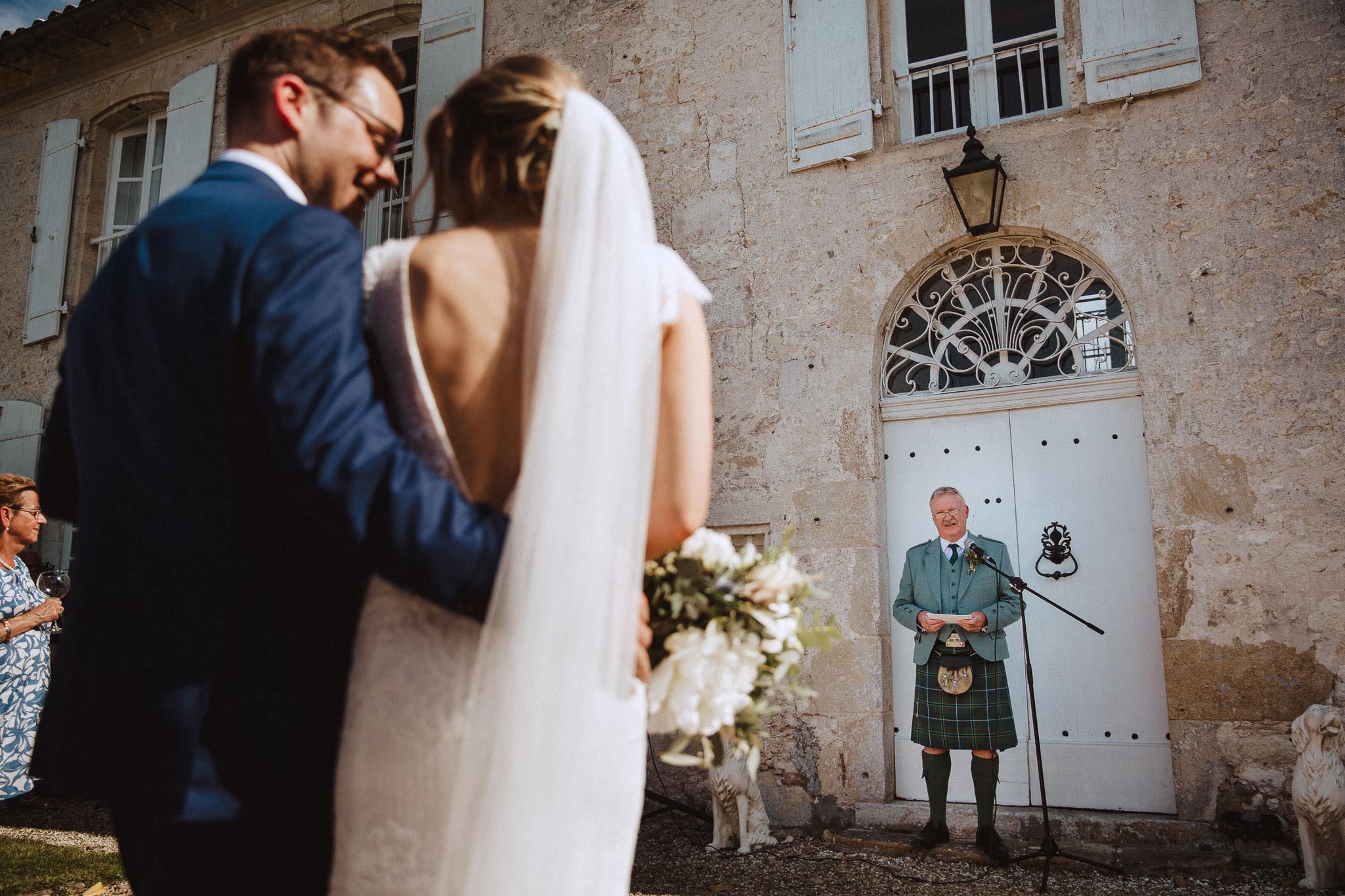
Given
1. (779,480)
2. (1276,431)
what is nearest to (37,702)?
(779,480)

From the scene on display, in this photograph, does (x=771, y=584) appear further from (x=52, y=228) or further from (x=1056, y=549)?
(x=52, y=228)

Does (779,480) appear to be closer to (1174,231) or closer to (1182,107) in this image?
(1174,231)

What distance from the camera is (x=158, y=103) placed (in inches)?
424

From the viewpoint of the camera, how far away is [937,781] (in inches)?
225

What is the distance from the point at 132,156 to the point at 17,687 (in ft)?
27.2

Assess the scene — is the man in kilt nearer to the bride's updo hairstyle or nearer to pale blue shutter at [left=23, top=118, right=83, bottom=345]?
the bride's updo hairstyle

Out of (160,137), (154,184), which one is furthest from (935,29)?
(160,137)

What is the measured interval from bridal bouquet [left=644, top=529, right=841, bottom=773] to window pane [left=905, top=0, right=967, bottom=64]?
657 cm

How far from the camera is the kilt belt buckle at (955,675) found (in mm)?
5551

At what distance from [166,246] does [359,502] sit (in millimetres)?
496

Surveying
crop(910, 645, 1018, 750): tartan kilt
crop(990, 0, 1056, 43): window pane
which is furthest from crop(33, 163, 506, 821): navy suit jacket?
crop(990, 0, 1056, 43): window pane

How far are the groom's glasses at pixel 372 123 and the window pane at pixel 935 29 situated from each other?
6.51 meters

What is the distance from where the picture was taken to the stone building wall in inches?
218

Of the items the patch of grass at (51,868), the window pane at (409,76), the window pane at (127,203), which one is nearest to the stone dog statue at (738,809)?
the patch of grass at (51,868)
